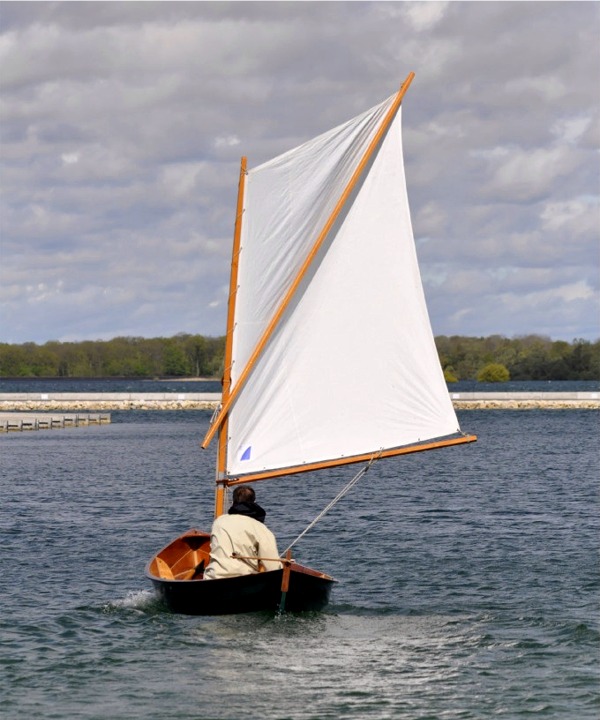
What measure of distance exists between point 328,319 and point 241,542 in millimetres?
4787

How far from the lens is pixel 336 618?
2230cm

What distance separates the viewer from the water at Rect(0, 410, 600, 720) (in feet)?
56.9

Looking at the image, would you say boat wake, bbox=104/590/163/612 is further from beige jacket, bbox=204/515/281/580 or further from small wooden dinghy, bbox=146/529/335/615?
beige jacket, bbox=204/515/281/580

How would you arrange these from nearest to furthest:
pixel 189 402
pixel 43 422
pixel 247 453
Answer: pixel 247 453
pixel 43 422
pixel 189 402

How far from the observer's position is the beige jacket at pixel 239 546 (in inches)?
808

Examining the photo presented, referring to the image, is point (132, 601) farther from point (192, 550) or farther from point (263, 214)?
point (263, 214)

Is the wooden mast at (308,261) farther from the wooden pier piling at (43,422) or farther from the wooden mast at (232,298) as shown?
the wooden pier piling at (43,422)

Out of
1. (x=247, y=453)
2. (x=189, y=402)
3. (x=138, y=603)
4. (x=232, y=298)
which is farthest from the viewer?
(x=189, y=402)

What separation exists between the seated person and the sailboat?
138cm

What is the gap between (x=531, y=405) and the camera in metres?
152

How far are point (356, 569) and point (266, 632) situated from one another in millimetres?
7985

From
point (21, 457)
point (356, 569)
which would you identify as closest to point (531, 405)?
point (21, 457)

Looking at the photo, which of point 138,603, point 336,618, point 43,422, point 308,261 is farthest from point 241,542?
point 43,422

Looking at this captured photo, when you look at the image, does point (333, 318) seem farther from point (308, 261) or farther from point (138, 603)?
point (138, 603)
